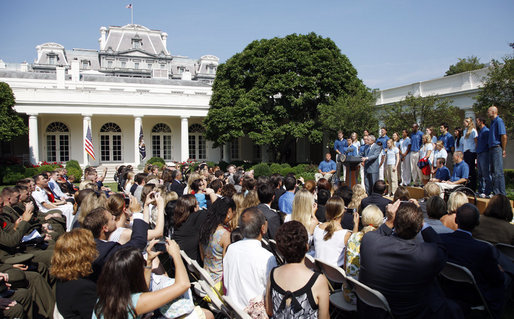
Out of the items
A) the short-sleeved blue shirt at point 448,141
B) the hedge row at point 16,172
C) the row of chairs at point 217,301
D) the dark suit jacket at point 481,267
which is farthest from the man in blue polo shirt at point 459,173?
the hedge row at point 16,172

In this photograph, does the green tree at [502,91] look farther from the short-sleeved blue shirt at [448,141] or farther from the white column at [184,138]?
the white column at [184,138]

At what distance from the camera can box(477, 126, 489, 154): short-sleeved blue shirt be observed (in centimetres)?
744

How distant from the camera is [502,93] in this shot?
46.2 ft

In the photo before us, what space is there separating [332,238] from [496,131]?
17.6 ft

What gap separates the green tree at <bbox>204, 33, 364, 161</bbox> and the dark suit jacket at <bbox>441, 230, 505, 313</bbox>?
61.1 feet

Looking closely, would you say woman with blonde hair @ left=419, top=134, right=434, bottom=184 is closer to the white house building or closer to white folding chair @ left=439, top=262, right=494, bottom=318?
white folding chair @ left=439, top=262, right=494, bottom=318

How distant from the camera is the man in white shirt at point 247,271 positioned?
10.4ft

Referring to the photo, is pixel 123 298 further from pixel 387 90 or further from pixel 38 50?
pixel 38 50

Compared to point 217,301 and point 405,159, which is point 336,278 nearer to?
point 217,301

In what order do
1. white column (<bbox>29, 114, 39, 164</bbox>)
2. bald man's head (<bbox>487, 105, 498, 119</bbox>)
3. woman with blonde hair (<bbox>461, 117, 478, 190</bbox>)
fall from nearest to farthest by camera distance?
→ bald man's head (<bbox>487, 105, 498, 119</bbox>) < woman with blonde hair (<bbox>461, 117, 478, 190</bbox>) < white column (<bbox>29, 114, 39, 164</bbox>)

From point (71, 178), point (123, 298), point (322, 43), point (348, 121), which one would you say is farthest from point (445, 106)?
point (123, 298)

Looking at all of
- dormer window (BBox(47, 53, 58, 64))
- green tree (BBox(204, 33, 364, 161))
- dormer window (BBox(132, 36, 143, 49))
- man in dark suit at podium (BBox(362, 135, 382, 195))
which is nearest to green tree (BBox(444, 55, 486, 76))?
green tree (BBox(204, 33, 364, 161))

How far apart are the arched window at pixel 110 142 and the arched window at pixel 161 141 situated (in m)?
2.98

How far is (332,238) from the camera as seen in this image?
404 centimetres
